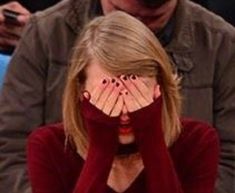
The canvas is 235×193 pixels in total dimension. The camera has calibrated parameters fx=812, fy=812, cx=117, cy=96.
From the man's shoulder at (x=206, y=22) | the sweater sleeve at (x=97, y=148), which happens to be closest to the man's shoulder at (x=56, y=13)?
the man's shoulder at (x=206, y=22)

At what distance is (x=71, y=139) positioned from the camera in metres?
1.76

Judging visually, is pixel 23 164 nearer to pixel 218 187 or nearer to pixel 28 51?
pixel 28 51

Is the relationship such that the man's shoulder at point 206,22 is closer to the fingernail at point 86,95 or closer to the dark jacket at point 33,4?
the fingernail at point 86,95

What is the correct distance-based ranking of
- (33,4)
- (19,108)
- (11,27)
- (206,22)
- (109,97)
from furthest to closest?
(33,4) → (11,27) → (206,22) → (19,108) → (109,97)

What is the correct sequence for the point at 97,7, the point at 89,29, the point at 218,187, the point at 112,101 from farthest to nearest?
the point at 97,7, the point at 218,187, the point at 89,29, the point at 112,101

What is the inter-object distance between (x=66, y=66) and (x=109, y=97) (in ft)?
1.44

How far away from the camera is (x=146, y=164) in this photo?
65.8 inches

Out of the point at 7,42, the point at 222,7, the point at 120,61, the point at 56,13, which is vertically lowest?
the point at 222,7

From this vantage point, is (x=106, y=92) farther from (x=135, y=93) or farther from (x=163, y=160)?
(x=163, y=160)

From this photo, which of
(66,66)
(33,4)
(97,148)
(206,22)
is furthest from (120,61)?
(33,4)

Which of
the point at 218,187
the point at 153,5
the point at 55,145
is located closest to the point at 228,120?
the point at 218,187

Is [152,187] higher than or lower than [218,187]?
higher

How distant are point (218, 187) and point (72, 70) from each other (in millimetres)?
481

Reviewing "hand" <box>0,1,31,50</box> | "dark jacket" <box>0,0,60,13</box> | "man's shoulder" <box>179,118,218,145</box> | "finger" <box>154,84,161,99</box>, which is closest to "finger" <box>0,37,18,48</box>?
"hand" <box>0,1,31,50</box>
